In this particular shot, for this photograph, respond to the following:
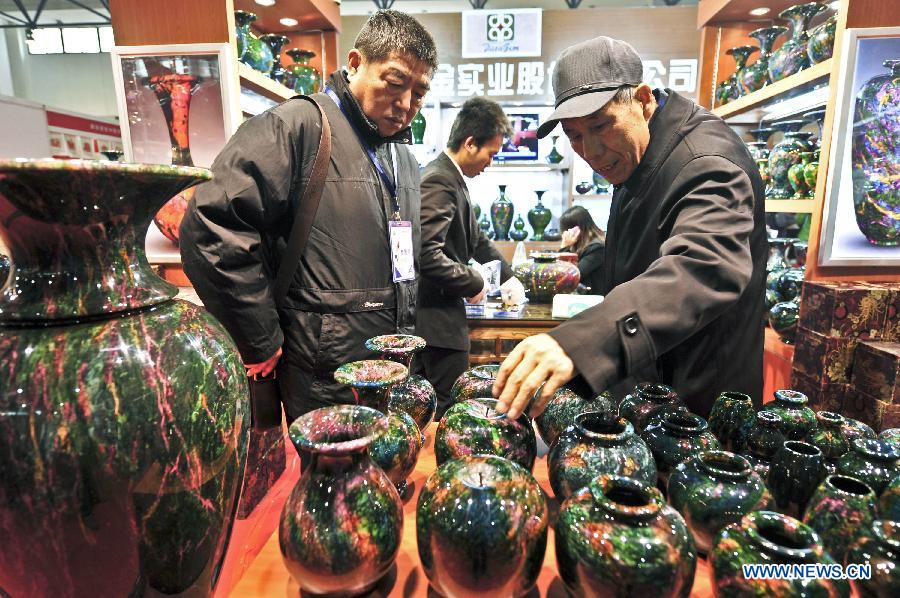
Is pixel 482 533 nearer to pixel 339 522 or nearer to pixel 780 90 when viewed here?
pixel 339 522

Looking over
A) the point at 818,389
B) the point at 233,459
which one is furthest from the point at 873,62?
the point at 233,459

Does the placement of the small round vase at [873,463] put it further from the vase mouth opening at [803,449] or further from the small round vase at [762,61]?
the small round vase at [762,61]

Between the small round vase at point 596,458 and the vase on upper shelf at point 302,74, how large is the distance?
2.99 m

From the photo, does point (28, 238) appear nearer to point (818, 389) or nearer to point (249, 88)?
point (249, 88)

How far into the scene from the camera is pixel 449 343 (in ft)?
8.16

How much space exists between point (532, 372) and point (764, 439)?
1.83ft

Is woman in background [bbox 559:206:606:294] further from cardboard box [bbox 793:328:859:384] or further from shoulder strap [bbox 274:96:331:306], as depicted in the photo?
shoulder strap [bbox 274:96:331:306]

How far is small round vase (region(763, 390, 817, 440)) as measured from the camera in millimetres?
1111

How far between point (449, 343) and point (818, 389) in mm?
1718

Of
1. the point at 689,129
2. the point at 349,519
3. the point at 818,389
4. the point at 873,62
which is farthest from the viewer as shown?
the point at 818,389

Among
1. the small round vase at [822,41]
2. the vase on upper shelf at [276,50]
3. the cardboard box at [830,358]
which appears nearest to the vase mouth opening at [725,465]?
the cardboard box at [830,358]

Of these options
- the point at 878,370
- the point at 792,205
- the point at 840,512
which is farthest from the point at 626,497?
the point at 792,205

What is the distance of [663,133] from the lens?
1.44m

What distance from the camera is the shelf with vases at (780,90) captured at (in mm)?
2373
